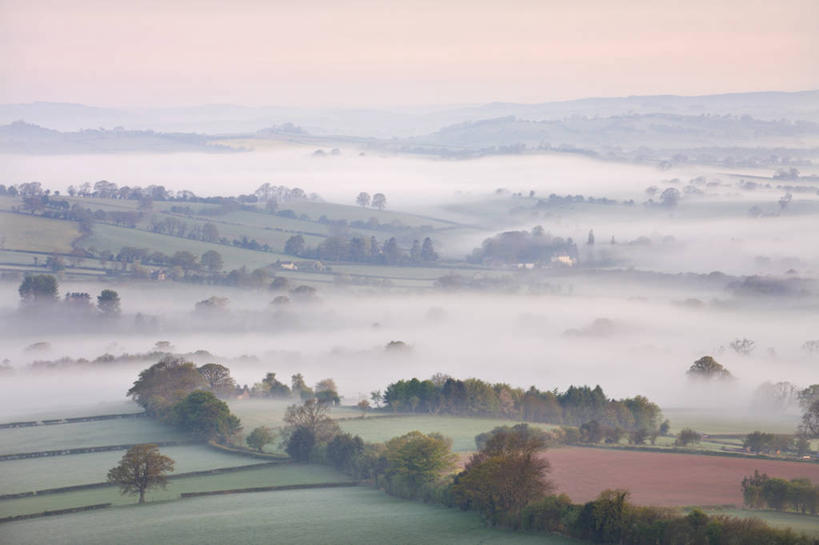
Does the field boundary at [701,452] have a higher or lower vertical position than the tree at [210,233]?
lower

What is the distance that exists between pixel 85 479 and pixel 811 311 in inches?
3901

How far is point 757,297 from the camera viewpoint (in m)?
127

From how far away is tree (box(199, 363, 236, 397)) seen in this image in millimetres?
68750

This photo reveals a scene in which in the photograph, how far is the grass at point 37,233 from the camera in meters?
125

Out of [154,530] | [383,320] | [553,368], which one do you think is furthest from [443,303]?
[154,530]

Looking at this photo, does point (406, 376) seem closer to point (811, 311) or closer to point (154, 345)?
point (154, 345)

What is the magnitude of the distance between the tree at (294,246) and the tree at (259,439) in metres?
88.7

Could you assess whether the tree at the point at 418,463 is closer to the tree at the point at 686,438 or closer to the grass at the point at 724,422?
the tree at the point at 686,438

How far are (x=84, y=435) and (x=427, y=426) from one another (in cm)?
1912

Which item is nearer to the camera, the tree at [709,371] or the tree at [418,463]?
the tree at [418,463]

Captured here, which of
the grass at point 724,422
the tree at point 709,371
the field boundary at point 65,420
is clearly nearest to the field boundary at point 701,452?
the grass at point 724,422

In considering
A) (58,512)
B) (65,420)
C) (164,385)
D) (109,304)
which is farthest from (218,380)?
(109,304)

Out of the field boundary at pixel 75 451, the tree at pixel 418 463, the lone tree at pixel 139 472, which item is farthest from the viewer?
the field boundary at pixel 75 451

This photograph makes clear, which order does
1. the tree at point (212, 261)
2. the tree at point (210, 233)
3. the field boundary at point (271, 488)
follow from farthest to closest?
1. the tree at point (210, 233)
2. the tree at point (212, 261)
3. the field boundary at point (271, 488)
